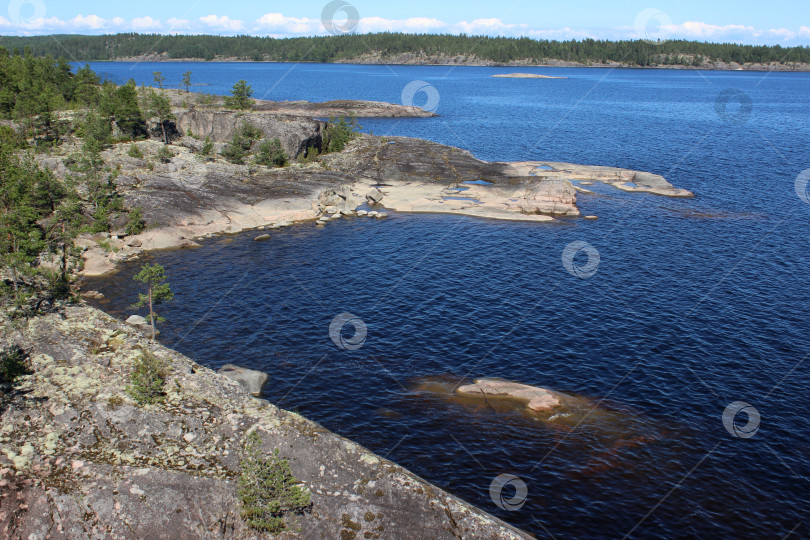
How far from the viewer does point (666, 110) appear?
192 meters

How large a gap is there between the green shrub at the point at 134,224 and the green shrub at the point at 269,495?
5078 cm

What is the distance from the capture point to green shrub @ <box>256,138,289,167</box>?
96.6 metres

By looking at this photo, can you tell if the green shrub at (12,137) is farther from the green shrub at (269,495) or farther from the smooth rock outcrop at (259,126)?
the green shrub at (269,495)

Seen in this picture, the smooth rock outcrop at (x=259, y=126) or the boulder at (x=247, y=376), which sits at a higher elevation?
the smooth rock outcrop at (x=259, y=126)

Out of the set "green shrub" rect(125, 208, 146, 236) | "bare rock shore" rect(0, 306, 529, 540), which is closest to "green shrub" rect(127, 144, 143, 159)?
"green shrub" rect(125, 208, 146, 236)

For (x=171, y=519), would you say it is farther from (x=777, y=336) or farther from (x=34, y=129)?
(x=34, y=129)

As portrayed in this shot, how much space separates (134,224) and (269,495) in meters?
52.8

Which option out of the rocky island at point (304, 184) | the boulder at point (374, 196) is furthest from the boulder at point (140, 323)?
the boulder at point (374, 196)

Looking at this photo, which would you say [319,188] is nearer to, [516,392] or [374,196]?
[374,196]

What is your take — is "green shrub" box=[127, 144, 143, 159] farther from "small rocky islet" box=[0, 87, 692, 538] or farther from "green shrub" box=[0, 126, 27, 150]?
"small rocky islet" box=[0, 87, 692, 538]

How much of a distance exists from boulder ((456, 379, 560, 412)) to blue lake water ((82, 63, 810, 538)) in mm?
1742

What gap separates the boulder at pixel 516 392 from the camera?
38.6 meters

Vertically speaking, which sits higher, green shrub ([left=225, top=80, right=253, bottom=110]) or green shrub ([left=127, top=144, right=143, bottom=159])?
green shrub ([left=225, top=80, right=253, bottom=110])

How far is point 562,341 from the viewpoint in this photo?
156ft
